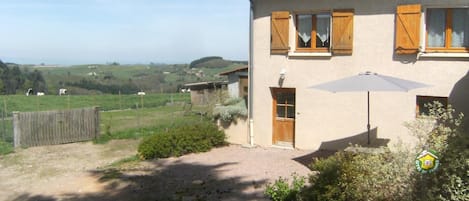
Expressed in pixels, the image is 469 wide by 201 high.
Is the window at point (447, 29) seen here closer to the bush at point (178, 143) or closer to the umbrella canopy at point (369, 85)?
the umbrella canopy at point (369, 85)

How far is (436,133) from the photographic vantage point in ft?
19.8

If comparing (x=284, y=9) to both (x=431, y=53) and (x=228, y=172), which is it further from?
(x=228, y=172)

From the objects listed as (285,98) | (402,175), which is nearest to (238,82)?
(285,98)

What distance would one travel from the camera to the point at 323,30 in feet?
44.3

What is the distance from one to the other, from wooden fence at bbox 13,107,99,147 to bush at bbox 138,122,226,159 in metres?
5.68

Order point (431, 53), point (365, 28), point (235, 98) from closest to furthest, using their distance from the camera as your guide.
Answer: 1. point (431, 53)
2. point (365, 28)
3. point (235, 98)

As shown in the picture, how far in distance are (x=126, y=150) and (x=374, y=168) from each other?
12.1 metres

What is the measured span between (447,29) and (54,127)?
14040mm

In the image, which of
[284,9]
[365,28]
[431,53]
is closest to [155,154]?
[284,9]

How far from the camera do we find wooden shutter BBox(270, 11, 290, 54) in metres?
13.7

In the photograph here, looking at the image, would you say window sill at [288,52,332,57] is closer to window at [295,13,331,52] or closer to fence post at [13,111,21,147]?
window at [295,13,331,52]

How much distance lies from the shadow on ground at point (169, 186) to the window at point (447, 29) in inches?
238

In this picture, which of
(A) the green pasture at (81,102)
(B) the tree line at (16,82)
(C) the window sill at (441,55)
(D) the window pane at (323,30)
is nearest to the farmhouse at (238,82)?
(D) the window pane at (323,30)

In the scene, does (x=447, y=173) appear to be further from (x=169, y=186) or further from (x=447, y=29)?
(x=447, y=29)
